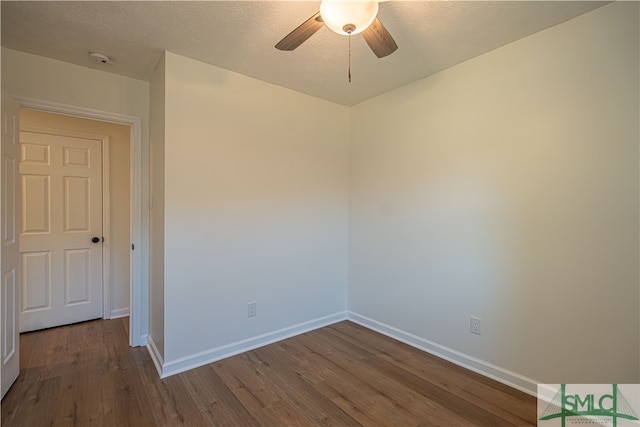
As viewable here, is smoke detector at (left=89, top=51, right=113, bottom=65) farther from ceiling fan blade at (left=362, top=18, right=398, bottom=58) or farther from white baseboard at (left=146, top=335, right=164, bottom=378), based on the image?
white baseboard at (left=146, top=335, right=164, bottom=378)

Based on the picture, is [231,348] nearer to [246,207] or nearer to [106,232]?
[246,207]

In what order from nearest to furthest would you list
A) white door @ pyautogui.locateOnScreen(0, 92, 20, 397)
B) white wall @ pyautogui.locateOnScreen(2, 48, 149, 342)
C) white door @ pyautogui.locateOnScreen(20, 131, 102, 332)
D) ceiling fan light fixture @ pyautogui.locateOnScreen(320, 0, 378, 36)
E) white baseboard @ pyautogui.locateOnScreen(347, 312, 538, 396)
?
ceiling fan light fixture @ pyautogui.locateOnScreen(320, 0, 378, 36) < white door @ pyautogui.locateOnScreen(0, 92, 20, 397) < white baseboard @ pyautogui.locateOnScreen(347, 312, 538, 396) < white wall @ pyautogui.locateOnScreen(2, 48, 149, 342) < white door @ pyautogui.locateOnScreen(20, 131, 102, 332)

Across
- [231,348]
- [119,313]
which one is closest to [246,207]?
[231,348]

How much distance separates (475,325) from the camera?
234 cm

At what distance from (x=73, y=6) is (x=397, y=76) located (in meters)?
2.26

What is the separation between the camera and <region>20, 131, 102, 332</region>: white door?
3.03m

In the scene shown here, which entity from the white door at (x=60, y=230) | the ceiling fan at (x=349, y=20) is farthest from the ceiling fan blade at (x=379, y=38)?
the white door at (x=60, y=230)

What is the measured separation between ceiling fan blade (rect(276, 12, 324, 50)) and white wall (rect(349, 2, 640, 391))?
1433mm

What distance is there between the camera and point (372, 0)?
1.33 meters

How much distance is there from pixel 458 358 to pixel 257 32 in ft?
9.27

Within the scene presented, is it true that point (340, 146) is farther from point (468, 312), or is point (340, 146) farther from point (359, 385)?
point (359, 385)

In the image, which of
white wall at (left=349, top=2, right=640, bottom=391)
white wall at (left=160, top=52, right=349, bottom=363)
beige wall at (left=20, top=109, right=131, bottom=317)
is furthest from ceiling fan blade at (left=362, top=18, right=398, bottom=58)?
beige wall at (left=20, top=109, right=131, bottom=317)

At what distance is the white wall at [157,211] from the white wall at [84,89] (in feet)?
0.27

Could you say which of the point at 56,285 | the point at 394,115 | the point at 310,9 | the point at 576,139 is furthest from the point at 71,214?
the point at 576,139
